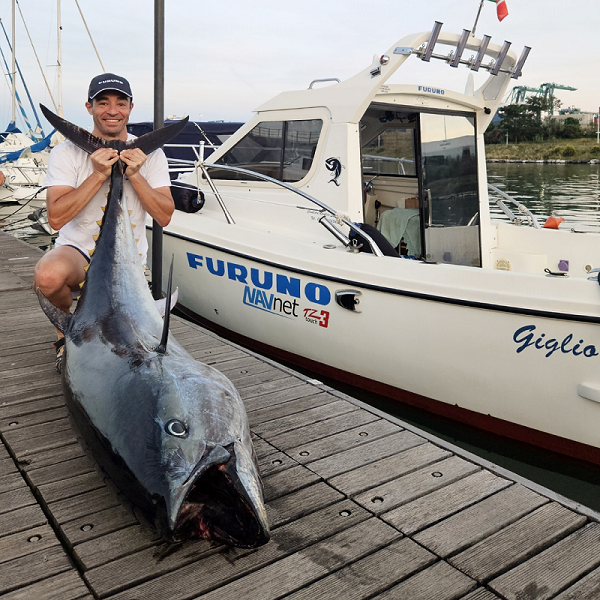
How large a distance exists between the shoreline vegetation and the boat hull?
59712 mm

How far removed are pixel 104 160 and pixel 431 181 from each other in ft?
10.3

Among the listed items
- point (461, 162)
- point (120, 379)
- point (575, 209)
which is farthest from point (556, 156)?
point (120, 379)

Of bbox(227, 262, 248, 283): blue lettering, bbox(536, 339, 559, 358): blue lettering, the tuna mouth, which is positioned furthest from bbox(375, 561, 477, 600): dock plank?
bbox(227, 262, 248, 283): blue lettering

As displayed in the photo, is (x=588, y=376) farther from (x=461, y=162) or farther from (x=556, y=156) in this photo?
(x=556, y=156)

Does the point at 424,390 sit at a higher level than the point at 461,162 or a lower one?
lower

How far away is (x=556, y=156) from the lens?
63531 mm

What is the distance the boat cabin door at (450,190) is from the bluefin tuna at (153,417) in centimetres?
320

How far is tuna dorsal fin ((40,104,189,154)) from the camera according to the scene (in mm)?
2746

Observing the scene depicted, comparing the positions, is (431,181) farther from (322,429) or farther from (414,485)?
(414,485)

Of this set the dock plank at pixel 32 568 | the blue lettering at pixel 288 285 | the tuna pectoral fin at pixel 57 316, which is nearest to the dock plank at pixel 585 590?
the dock plank at pixel 32 568

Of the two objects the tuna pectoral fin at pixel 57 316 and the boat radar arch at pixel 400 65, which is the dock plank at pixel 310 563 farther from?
the boat radar arch at pixel 400 65

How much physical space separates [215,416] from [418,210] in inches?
147

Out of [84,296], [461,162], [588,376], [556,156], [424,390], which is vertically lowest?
[424,390]

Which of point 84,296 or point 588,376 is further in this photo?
point 588,376
